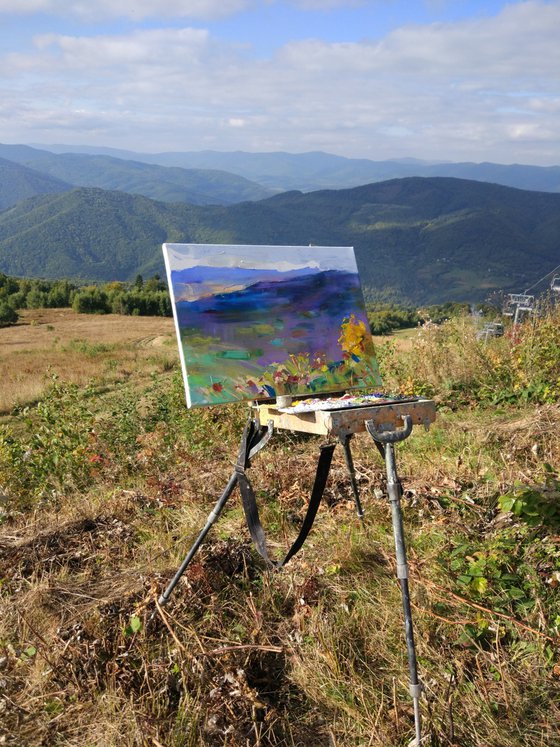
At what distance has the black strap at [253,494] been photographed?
10.6ft

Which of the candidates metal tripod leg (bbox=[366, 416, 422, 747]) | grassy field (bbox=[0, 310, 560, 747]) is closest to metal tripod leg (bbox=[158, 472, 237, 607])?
grassy field (bbox=[0, 310, 560, 747])

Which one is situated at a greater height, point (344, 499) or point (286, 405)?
point (286, 405)

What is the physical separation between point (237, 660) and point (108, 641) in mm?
693

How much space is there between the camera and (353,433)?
301 centimetres

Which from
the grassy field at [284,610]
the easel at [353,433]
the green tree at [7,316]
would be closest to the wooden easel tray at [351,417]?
the easel at [353,433]

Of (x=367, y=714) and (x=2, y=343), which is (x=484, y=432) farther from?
(x=2, y=343)

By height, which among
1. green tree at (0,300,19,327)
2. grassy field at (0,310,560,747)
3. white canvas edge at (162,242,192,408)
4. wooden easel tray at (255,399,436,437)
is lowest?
green tree at (0,300,19,327)

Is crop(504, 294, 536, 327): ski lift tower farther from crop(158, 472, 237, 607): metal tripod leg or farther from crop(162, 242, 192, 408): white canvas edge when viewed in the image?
crop(158, 472, 237, 607): metal tripod leg

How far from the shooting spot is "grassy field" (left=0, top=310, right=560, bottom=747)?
2.79 meters

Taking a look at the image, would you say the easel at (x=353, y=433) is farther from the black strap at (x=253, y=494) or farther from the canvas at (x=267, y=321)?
the canvas at (x=267, y=321)

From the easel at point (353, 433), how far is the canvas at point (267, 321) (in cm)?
29

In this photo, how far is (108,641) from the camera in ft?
10.5

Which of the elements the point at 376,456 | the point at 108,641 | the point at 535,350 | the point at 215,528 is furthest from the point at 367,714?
the point at 535,350

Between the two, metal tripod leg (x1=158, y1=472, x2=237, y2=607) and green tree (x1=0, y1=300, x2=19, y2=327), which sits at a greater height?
metal tripod leg (x1=158, y1=472, x2=237, y2=607)
